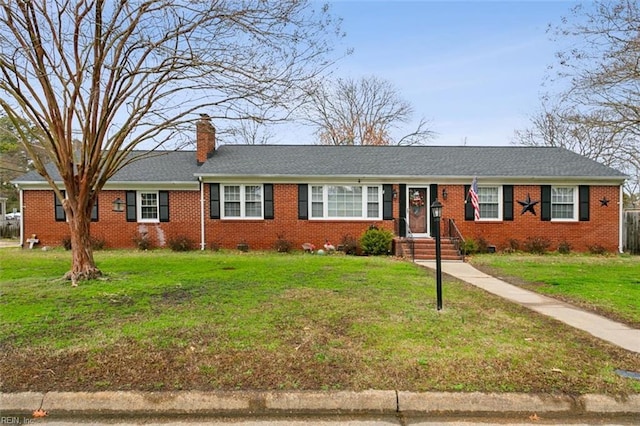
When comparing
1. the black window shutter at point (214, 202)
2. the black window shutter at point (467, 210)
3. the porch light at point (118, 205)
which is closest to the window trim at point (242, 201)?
the black window shutter at point (214, 202)

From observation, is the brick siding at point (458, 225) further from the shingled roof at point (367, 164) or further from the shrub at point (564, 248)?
the shingled roof at point (367, 164)

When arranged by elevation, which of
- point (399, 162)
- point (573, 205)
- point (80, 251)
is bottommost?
point (80, 251)

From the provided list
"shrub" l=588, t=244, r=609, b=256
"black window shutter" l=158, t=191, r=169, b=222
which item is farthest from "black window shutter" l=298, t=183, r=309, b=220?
"shrub" l=588, t=244, r=609, b=256

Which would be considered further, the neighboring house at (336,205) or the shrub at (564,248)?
the neighboring house at (336,205)

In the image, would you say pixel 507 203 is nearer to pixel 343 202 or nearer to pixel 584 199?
pixel 584 199

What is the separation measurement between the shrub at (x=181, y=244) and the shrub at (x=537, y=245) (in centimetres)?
1317

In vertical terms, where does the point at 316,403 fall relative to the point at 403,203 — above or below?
below

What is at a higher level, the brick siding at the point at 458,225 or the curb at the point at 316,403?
the brick siding at the point at 458,225

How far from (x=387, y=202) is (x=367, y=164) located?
201cm

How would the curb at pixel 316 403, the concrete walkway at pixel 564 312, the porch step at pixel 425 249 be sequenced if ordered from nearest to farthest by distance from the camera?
the curb at pixel 316 403, the concrete walkway at pixel 564 312, the porch step at pixel 425 249

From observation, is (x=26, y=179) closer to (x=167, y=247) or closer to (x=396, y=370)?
(x=167, y=247)

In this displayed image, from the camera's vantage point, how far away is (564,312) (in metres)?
6.18

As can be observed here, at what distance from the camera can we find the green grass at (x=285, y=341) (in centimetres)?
355

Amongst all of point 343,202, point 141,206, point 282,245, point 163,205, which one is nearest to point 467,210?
point 343,202
